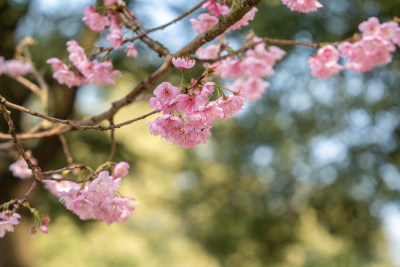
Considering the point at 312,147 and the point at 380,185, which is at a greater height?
the point at 312,147

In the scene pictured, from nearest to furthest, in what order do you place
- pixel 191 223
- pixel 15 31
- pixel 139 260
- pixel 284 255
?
pixel 15 31, pixel 284 255, pixel 191 223, pixel 139 260

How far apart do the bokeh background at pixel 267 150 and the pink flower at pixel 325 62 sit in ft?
5.54

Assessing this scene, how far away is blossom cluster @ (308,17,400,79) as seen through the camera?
164cm

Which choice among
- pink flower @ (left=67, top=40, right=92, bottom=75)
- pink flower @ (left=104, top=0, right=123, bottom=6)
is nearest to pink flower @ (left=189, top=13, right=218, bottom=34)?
pink flower @ (left=104, top=0, right=123, bottom=6)

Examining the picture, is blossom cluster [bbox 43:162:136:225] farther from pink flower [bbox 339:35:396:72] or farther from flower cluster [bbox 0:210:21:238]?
pink flower [bbox 339:35:396:72]

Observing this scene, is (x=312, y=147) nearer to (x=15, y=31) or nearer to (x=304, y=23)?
(x=304, y=23)

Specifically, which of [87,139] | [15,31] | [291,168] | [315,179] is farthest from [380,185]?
[15,31]

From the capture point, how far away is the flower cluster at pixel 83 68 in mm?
1565

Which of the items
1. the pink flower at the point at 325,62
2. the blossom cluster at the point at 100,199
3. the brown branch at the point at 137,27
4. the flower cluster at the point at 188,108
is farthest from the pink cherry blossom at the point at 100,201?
the pink flower at the point at 325,62

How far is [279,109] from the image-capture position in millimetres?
5148

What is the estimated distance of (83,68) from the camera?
1.57 m

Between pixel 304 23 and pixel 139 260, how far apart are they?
7.00m

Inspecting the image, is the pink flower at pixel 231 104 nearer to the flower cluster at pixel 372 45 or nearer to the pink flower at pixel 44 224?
the pink flower at pixel 44 224

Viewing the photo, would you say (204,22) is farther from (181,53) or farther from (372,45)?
(372,45)
